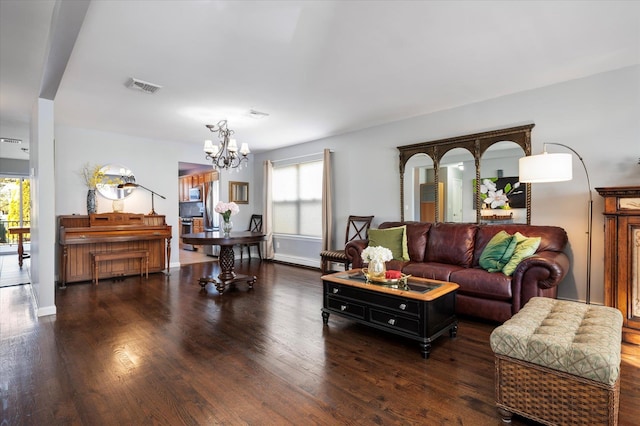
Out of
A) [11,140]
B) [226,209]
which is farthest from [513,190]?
[11,140]

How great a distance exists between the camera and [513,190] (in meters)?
3.96

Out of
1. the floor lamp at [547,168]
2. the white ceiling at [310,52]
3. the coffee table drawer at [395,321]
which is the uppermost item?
the white ceiling at [310,52]

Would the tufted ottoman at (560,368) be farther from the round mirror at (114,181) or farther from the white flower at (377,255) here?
the round mirror at (114,181)

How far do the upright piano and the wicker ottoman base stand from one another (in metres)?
5.38

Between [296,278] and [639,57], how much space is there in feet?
15.8

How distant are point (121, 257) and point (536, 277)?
559 cm

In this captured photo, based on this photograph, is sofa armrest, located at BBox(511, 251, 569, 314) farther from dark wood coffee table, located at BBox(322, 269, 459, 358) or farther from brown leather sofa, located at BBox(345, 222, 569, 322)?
dark wood coffee table, located at BBox(322, 269, 459, 358)

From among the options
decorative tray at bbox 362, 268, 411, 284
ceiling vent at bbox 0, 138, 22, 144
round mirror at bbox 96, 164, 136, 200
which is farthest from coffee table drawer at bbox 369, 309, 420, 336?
ceiling vent at bbox 0, 138, 22, 144

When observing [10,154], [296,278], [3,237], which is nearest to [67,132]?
[10,154]

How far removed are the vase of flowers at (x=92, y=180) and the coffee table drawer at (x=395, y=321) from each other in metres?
5.02

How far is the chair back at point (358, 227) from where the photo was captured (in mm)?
5371

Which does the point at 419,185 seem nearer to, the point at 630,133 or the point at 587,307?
the point at 630,133

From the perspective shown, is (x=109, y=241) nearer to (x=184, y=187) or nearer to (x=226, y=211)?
(x=226, y=211)

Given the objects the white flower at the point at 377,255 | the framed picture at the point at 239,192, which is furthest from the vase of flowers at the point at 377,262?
the framed picture at the point at 239,192
